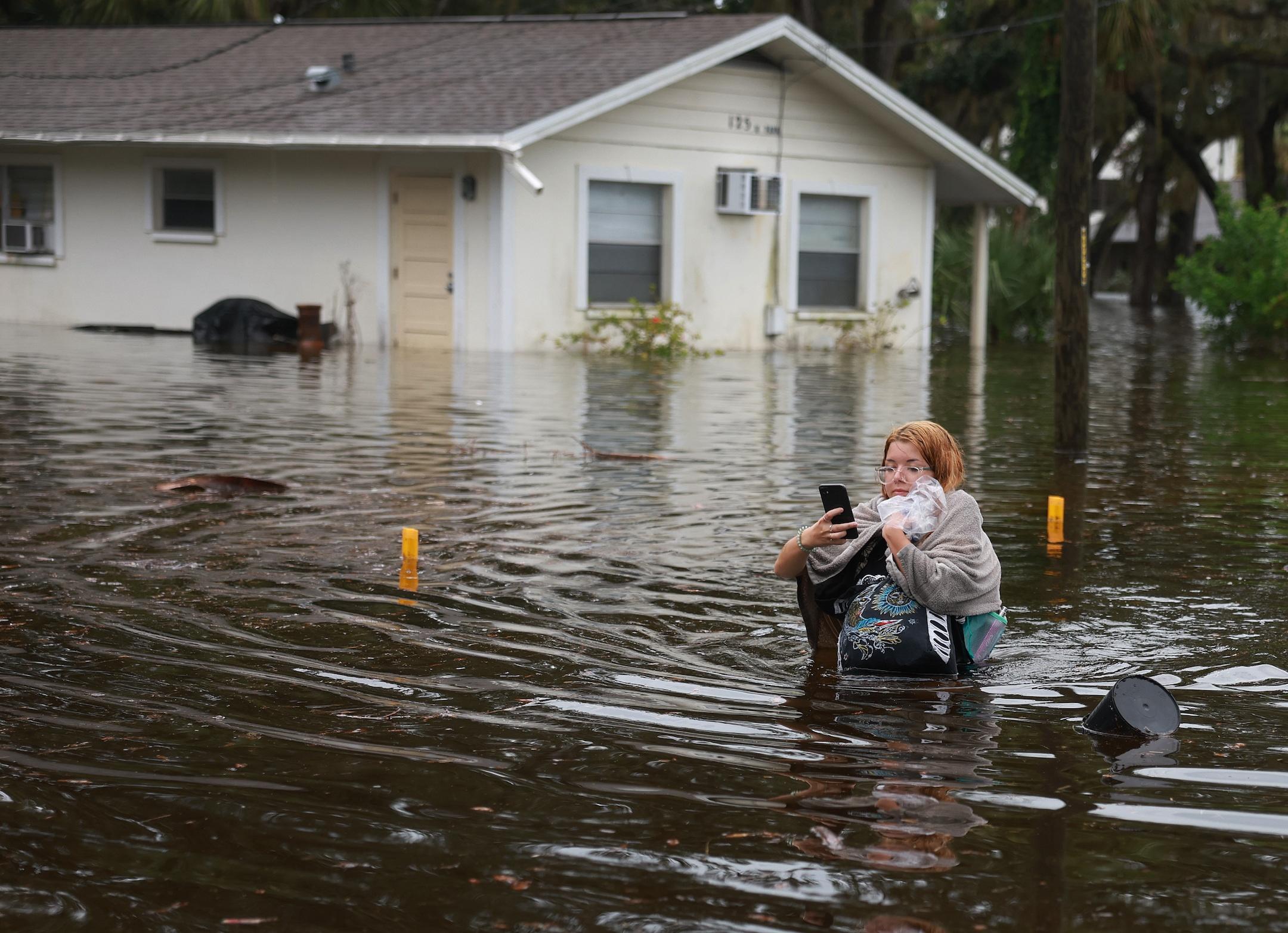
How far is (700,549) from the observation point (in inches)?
324

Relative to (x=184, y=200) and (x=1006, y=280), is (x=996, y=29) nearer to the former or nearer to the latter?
(x=1006, y=280)

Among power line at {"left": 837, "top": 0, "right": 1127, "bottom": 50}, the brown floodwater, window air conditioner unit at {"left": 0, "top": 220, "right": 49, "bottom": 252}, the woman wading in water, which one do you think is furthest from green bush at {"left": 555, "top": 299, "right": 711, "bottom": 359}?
the woman wading in water

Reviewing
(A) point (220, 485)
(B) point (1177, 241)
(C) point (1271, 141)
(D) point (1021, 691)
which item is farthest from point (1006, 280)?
(B) point (1177, 241)

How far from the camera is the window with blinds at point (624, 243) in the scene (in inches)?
931

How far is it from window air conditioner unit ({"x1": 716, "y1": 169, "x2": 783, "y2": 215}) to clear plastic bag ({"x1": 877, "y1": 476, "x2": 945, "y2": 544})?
1891 centimetres

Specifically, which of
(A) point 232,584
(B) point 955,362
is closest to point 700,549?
(A) point 232,584


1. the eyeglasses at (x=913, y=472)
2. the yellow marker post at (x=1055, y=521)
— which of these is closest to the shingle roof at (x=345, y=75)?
the yellow marker post at (x=1055, y=521)

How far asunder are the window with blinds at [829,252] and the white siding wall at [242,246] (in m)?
5.60

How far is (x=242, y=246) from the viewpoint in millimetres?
24562

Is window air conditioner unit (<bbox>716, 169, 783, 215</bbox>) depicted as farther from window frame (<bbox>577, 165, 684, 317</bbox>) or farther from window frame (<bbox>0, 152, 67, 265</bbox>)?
window frame (<bbox>0, 152, 67, 265</bbox>)

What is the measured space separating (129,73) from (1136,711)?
25.4 metres

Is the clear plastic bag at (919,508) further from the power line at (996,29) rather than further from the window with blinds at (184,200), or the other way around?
the window with blinds at (184,200)

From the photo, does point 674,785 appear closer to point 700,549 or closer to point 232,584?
point 232,584

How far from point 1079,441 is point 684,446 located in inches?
108
